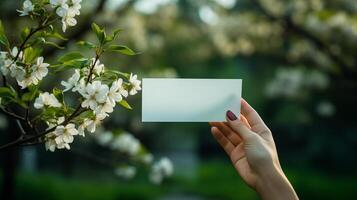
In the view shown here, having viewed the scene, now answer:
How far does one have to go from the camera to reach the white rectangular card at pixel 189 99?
1.43 metres

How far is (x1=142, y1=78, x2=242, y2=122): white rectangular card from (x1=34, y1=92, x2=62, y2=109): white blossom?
195 millimetres

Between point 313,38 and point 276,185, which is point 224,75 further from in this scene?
point 276,185

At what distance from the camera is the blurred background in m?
6.48

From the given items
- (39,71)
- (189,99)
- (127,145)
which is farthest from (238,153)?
(127,145)

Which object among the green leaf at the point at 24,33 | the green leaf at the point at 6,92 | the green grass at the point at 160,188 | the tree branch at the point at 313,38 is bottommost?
the green leaf at the point at 6,92

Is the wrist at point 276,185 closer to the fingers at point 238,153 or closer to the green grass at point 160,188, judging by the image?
the fingers at point 238,153

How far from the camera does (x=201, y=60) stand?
1719 cm

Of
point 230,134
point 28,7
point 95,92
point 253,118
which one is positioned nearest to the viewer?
point 95,92

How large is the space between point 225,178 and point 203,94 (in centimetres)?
931

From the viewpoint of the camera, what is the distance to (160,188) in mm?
9000

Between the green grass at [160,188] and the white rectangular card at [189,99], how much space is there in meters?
6.09

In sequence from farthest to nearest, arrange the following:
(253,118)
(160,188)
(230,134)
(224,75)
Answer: (224,75) → (160,188) → (230,134) → (253,118)

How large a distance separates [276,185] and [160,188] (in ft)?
24.9

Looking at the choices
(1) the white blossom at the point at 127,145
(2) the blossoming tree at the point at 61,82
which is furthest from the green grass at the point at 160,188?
(2) the blossoming tree at the point at 61,82
